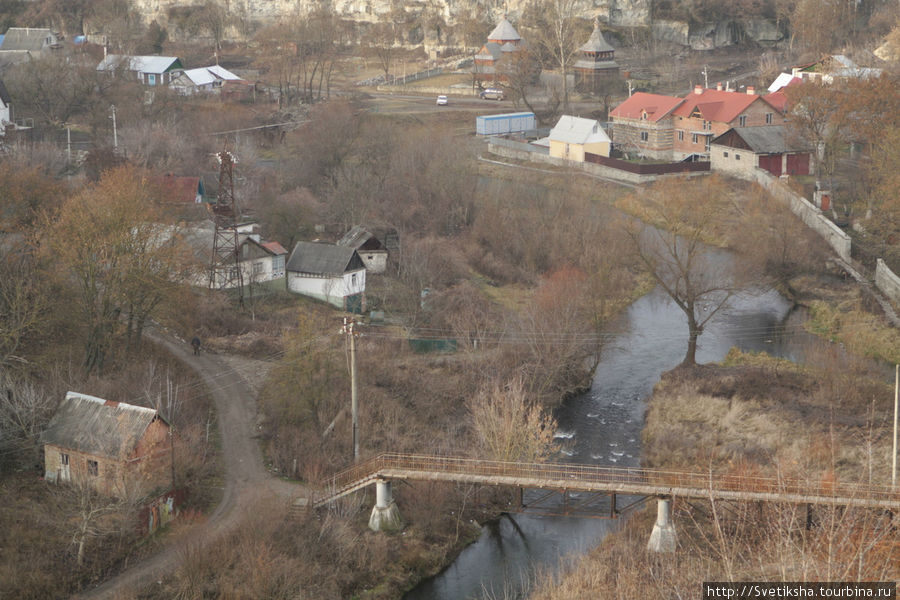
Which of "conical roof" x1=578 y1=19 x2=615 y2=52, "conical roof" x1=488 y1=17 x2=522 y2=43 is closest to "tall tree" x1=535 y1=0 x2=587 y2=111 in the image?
"conical roof" x1=578 y1=19 x2=615 y2=52

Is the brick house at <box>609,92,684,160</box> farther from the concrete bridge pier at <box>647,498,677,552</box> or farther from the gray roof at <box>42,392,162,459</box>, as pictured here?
the gray roof at <box>42,392,162,459</box>

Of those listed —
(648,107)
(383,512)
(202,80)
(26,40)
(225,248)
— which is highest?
(26,40)

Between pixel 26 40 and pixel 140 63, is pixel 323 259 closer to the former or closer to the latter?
pixel 140 63

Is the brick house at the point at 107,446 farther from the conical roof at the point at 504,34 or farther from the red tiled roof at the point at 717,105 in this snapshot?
the conical roof at the point at 504,34

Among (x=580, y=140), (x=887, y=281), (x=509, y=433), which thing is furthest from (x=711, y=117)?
(x=509, y=433)

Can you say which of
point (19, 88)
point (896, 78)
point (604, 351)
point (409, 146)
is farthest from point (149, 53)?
point (604, 351)

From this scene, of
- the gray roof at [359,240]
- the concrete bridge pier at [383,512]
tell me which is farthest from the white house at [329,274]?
the concrete bridge pier at [383,512]

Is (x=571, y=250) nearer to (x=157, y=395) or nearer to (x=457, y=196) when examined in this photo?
(x=457, y=196)
